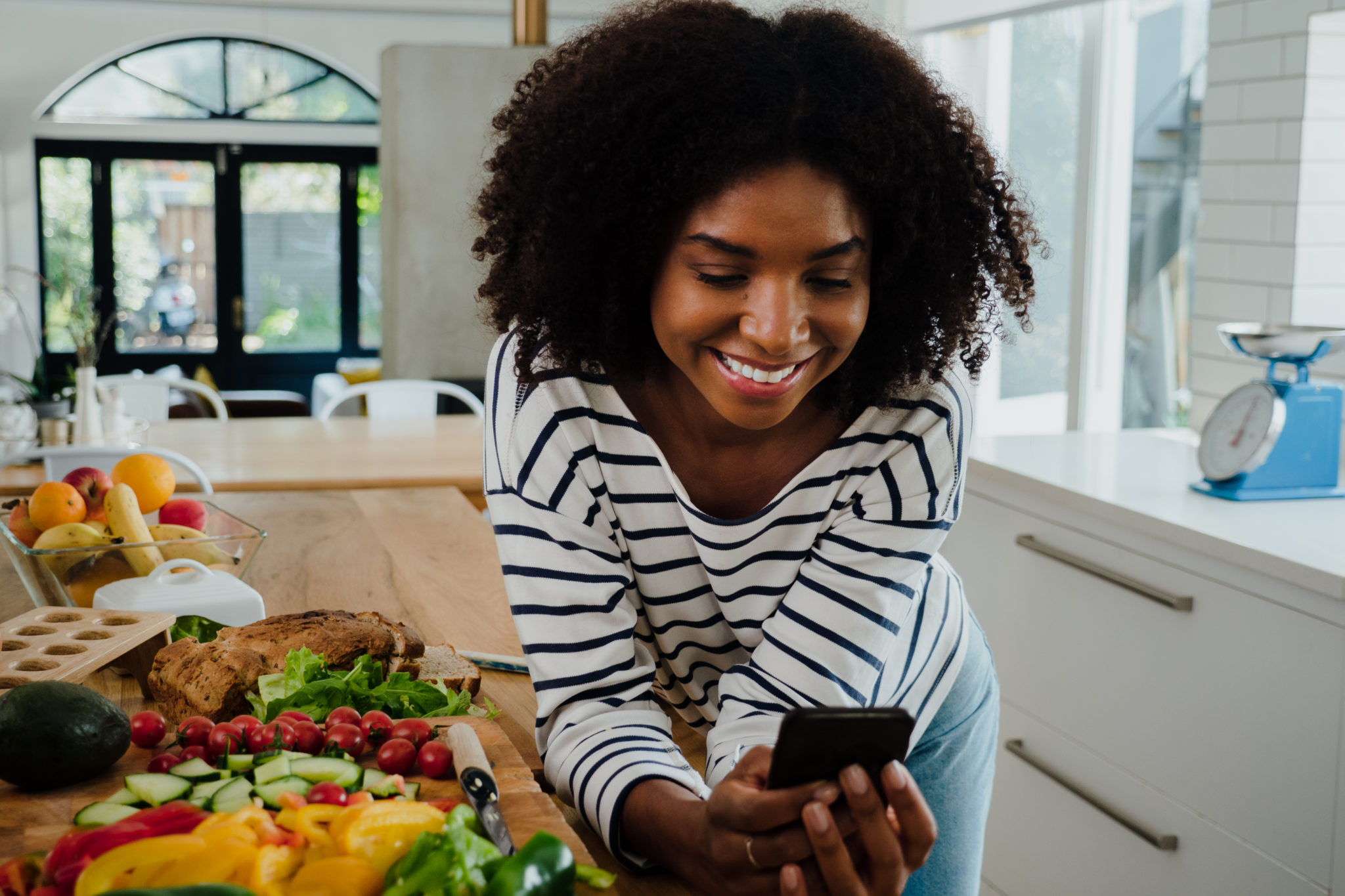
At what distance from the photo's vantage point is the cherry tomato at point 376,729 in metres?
0.82

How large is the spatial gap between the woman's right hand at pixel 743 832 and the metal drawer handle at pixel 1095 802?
4.22 ft

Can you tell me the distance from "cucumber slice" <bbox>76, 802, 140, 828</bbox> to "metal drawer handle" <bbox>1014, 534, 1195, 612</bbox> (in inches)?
61.6

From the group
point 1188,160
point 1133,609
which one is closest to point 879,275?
point 1133,609

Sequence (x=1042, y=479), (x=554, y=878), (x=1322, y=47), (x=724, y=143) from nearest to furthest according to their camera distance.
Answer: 1. (x=554, y=878)
2. (x=724, y=143)
3. (x=1042, y=479)
4. (x=1322, y=47)

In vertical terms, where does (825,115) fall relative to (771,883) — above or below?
above

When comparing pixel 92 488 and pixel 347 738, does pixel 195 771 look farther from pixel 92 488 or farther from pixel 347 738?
pixel 92 488

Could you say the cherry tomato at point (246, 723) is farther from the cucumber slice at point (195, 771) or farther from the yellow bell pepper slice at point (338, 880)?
the yellow bell pepper slice at point (338, 880)

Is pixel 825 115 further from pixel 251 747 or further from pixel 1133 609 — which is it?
pixel 1133 609

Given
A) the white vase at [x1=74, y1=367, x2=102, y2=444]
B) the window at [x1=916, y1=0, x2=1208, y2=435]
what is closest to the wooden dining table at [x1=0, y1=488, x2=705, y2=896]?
the white vase at [x1=74, y1=367, x2=102, y2=444]

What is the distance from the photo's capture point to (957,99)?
1.05 metres

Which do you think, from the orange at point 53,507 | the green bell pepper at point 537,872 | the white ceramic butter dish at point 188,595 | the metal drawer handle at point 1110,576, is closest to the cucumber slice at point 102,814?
the green bell pepper at point 537,872

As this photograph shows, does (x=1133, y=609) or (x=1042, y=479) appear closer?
(x=1133, y=609)

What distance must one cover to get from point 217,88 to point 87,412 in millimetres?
6675

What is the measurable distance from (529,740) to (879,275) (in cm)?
50
